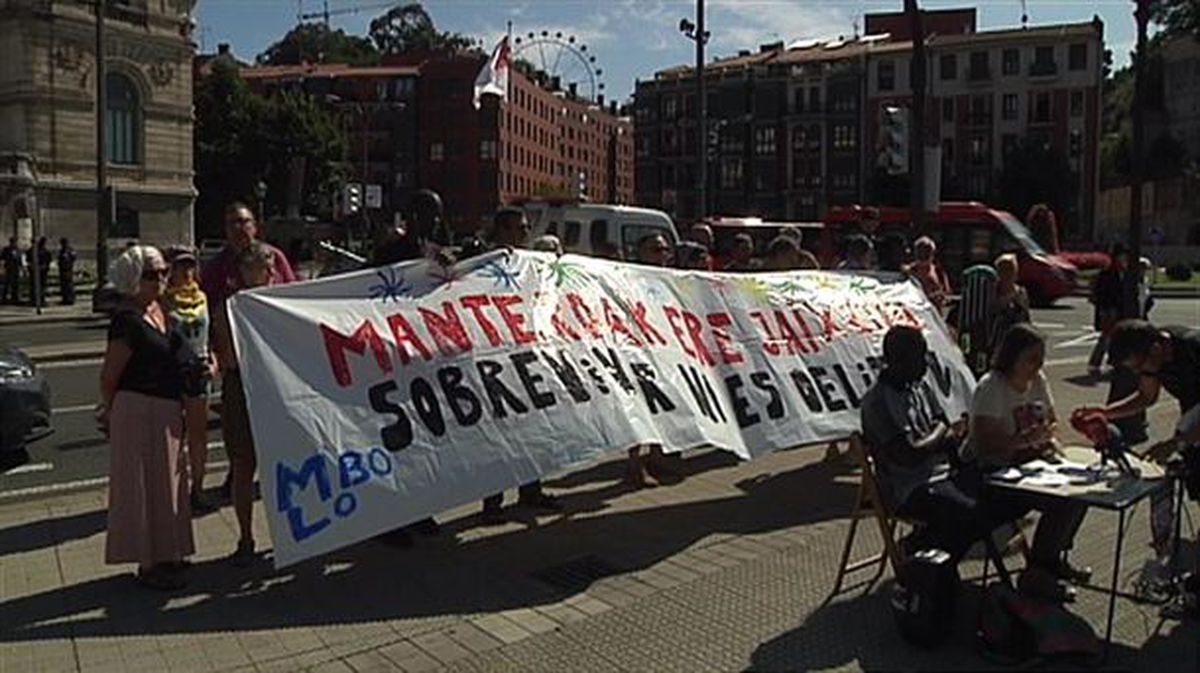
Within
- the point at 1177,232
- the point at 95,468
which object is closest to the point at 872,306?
the point at 95,468

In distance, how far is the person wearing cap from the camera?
685 cm

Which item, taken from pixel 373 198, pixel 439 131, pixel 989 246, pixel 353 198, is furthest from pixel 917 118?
pixel 439 131

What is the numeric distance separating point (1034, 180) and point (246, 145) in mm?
55302

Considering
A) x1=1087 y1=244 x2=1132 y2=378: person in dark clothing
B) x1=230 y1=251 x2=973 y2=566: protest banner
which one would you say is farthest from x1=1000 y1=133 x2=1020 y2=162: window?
x1=230 y1=251 x2=973 y2=566: protest banner

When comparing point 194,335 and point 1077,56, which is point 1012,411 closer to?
point 194,335

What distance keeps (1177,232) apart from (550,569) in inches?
2838

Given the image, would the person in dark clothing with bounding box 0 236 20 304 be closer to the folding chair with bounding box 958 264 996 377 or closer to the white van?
the white van

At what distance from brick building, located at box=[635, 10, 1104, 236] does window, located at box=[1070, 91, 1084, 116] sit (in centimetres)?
11

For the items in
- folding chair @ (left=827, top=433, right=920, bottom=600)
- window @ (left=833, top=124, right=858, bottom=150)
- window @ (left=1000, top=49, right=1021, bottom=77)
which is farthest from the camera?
window @ (left=833, top=124, right=858, bottom=150)

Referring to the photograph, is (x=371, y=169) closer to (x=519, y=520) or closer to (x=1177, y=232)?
(x=1177, y=232)

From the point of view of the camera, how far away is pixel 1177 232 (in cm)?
6806

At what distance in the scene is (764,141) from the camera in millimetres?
98812

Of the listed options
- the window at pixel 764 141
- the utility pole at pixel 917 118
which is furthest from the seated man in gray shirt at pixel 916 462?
the window at pixel 764 141

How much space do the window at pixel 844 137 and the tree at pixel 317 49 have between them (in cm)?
5573
